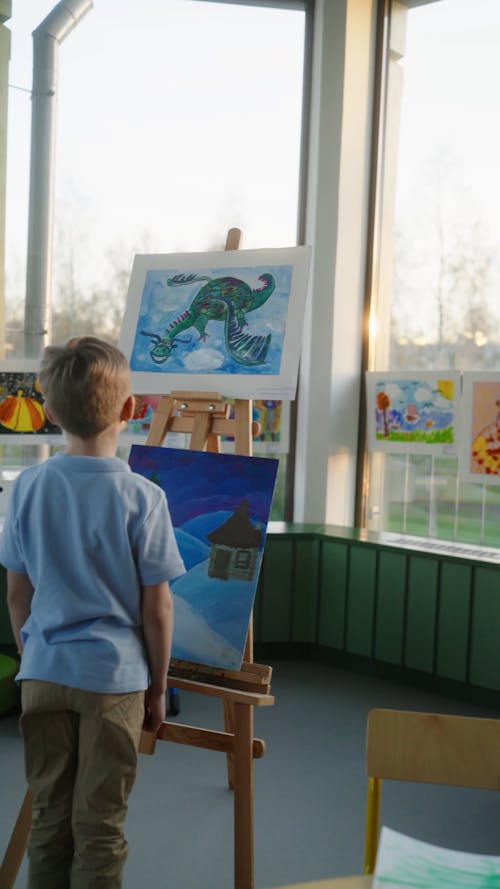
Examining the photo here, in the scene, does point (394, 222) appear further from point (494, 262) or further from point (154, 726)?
point (154, 726)

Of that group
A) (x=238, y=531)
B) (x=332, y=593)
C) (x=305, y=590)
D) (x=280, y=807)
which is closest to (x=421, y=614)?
(x=332, y=593)

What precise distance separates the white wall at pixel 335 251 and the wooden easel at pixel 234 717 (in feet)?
5.80

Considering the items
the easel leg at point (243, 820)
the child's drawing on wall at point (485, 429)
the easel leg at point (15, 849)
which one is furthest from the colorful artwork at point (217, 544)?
the child's drawing on wall at point (485, 429)

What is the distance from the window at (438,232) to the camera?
407cm

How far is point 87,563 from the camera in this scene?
1564 mm

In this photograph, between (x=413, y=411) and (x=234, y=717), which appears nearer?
(x=234, y=717)

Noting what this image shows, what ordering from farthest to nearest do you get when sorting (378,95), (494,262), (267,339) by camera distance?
(378,95)
(494,262)
(267,339)

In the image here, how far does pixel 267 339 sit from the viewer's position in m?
2.71

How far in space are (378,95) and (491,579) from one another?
2398mm

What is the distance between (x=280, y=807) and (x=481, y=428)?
1.94 metres

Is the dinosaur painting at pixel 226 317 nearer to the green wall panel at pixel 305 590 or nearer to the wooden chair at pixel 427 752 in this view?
the wooden chair at pixel 427 752

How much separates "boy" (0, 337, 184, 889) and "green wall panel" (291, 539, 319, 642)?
8.32 feet

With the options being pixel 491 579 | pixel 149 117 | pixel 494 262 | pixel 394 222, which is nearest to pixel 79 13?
pixel 149 117

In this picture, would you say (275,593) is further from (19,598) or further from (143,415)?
(19,598)
